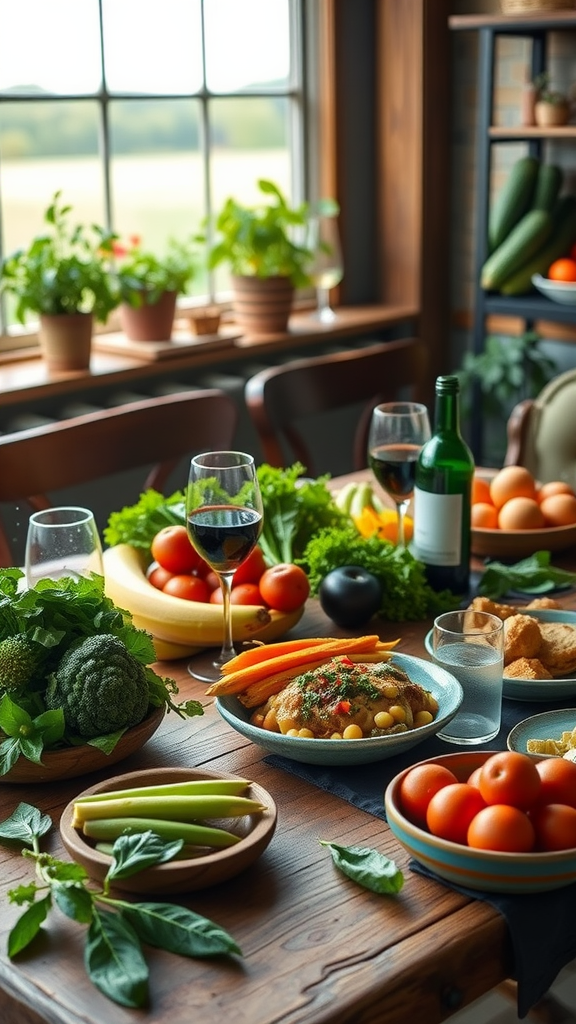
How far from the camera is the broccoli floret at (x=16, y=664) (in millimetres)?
1125

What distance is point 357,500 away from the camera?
1854 mm

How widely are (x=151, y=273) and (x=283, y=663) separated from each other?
206 centimetres

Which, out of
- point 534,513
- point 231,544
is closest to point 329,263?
point 534,513

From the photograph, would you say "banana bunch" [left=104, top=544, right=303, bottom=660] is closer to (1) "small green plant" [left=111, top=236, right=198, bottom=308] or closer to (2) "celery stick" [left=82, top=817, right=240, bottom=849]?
(2) "celery stick" [left=82, top=817, right=240, bottom=849]

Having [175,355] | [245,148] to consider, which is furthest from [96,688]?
[245,148]

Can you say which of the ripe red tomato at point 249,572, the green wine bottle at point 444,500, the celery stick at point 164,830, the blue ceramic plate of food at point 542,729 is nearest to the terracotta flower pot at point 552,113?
the green wine bottle at point 444,500

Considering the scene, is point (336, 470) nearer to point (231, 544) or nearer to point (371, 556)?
point (371, 556)

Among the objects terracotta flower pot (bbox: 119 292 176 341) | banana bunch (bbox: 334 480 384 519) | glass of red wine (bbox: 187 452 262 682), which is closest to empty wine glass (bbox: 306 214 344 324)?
terracotta flower pot (bbox: 119 292 176 341)

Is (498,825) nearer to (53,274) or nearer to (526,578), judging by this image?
(526,578)

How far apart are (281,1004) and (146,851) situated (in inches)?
6.7

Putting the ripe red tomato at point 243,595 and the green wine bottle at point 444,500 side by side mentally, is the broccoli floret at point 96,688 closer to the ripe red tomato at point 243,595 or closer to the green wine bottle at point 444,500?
the ripe red tomato at point 243,595

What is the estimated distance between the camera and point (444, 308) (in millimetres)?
3996

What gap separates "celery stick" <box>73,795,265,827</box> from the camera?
0.98 metres

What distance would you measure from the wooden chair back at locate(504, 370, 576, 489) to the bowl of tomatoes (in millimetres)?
1605
